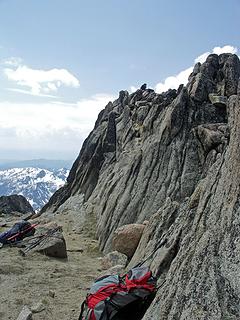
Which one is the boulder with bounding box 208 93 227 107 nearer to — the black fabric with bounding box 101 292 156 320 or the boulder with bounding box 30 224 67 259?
the boulder with bounding box 30 224 67 259

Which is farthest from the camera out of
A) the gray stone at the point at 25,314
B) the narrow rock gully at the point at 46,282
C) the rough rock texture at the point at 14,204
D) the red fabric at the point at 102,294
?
the rough rock texture at the point at 14,204

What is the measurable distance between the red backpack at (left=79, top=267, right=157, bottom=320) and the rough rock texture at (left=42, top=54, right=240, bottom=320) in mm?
A: 968

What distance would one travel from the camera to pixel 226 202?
1359cm

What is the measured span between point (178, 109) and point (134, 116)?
18.0m

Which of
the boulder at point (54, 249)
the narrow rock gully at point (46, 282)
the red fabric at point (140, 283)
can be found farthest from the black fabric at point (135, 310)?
the boulder at point (54, 249)

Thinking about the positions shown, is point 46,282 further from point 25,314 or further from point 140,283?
point 140,283

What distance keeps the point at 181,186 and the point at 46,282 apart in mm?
18836

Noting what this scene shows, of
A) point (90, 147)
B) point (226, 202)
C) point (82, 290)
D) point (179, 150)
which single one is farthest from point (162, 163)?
point (90, 147)

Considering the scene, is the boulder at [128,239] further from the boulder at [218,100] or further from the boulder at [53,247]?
the boulder at [218,100]

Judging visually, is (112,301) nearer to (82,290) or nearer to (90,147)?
(82,290)

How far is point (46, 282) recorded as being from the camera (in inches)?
955

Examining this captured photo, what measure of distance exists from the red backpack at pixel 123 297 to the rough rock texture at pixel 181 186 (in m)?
0.97

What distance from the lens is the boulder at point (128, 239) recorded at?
3069 cm

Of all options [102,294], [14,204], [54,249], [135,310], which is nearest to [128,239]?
[54,249]
